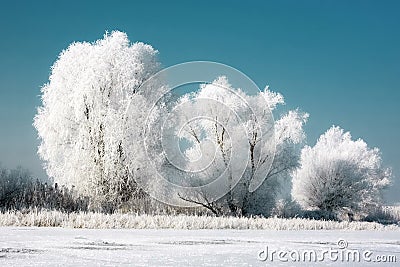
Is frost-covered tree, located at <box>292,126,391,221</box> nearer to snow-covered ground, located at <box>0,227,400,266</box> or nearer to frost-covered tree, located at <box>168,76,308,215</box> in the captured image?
frost-covered tree, located at <box>168,76,308,215</box>

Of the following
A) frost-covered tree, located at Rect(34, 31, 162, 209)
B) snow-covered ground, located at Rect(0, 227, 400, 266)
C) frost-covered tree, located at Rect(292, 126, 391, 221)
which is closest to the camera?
snow-covered ground, located at Rect(0, 227, 400, 266)

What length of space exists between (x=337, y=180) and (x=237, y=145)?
13996mm

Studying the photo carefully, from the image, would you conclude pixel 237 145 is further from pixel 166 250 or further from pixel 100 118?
pixel 166 250

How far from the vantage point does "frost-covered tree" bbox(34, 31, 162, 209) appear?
27.9 m

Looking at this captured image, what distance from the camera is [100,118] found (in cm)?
2842

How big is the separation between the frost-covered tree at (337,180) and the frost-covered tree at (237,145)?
736 centimetres

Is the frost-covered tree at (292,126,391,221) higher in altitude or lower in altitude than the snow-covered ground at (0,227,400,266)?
higher

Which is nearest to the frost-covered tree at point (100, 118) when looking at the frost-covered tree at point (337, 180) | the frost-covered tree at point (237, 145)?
the frost-covered tree at point (237, 145)

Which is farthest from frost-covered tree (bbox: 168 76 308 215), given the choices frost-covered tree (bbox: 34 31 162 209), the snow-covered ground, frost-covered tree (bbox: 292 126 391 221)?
the snow-covered ground

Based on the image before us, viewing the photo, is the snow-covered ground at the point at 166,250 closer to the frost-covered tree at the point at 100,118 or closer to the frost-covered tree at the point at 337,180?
the frost-covered tree at the point at 100,118

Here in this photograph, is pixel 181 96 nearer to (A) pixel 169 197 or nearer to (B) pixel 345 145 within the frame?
(A) pixel 169 197

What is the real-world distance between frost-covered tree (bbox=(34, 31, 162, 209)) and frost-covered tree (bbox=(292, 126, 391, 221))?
14510 mm

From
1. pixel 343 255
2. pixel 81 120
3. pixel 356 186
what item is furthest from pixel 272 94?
pixel 343 255

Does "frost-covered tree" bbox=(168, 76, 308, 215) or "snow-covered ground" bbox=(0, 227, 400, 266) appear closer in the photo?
"snow-covered ground" bbox=(0, 227, 400, 266)
